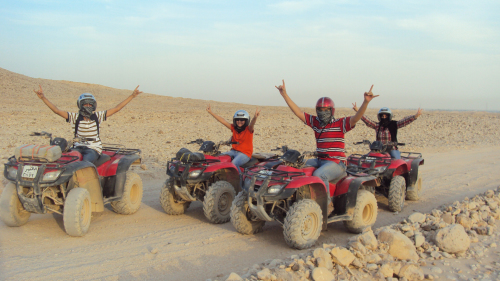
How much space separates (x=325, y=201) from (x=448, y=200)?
4.62 meters

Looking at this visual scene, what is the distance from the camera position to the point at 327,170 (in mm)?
6566

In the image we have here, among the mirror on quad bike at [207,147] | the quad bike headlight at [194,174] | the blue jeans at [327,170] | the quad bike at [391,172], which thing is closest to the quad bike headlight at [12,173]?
the quad bike headlight at [194,174]

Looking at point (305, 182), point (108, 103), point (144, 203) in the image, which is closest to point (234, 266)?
point (305, 182)

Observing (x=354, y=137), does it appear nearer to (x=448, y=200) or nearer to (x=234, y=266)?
(x=448, y=200)

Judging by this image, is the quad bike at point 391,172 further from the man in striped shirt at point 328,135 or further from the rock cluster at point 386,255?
the rock cluster at point 386,255

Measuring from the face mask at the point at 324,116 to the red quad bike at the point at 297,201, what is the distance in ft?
1.90

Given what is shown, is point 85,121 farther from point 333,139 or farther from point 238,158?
point 333,139

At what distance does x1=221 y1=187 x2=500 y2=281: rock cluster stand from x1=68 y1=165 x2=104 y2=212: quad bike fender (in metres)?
3.72

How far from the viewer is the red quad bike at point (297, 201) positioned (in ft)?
19.4

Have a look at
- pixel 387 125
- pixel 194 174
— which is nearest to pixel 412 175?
pixel 387 125

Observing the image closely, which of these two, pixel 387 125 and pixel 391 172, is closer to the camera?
pixel 391 172

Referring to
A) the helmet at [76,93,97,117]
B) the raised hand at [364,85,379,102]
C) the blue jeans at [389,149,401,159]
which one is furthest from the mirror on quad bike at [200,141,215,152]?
the blue jeans at [389,149,401,159]

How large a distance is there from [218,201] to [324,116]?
8.19 feet

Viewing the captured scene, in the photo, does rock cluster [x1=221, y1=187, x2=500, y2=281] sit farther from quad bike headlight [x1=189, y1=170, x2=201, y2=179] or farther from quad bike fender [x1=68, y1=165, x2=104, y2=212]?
quad bike fender [x1=68, y1=165, x2=104, y2=212]
